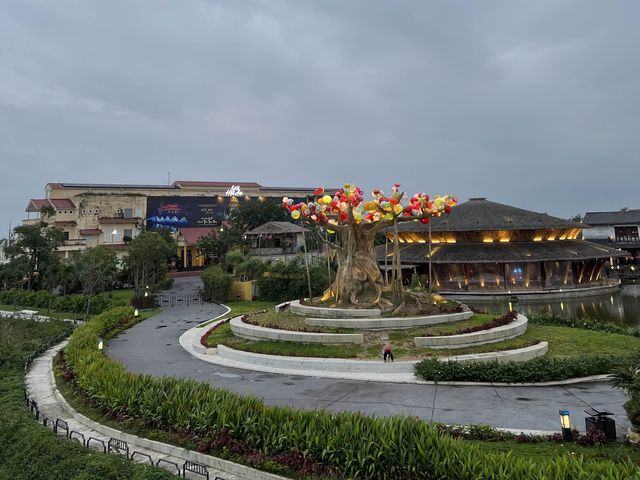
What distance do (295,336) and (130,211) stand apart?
2473 inches

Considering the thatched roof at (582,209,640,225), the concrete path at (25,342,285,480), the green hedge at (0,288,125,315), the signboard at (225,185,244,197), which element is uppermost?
the signboard at (225,185,244,197)

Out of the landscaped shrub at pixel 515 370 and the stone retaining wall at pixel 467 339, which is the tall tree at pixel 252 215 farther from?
→ the landscaped shrub at pixel 515 370

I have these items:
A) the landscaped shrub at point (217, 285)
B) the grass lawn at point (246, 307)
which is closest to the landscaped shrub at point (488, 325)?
the grass lawn at point (246, 307)

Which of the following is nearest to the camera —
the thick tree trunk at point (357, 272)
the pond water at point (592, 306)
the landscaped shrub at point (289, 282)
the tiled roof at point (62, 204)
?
the thick tree trunk at point (357, 272)

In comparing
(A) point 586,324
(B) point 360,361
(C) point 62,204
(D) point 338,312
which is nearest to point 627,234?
(A) point 586,324

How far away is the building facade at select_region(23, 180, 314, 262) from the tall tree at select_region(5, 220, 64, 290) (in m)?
14.6

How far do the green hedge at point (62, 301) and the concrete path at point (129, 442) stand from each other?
20.8 meters

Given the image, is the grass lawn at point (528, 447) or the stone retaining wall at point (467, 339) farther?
the stone retaining wall at point (467, 339)

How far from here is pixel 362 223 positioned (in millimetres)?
26391

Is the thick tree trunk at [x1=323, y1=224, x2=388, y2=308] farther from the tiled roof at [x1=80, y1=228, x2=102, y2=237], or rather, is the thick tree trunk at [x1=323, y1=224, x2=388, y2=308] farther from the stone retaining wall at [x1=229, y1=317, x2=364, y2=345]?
the tiled roof at [x1=80, y1=228, x2=102, y2=237]

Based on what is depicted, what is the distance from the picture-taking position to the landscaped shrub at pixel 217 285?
44.5m

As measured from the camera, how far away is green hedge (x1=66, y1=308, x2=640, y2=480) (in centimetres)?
791

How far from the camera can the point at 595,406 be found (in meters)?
13.9

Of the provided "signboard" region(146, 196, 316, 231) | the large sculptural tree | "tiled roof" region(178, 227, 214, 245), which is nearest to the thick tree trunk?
the large sculptural tree
